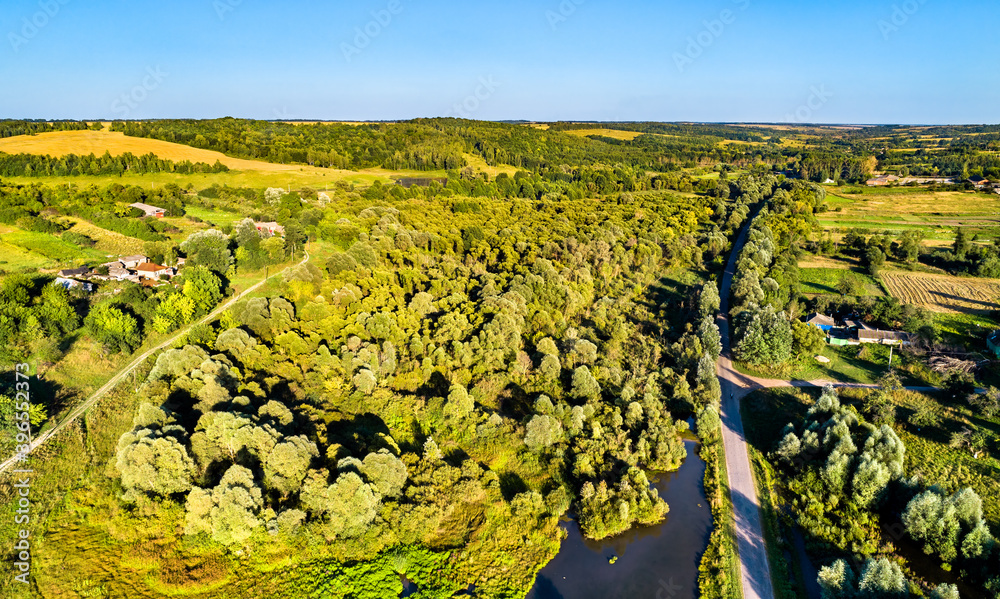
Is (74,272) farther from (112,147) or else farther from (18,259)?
(112,147)

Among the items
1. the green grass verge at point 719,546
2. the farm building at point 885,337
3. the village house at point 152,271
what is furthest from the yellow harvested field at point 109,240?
the farm building at point 885,337

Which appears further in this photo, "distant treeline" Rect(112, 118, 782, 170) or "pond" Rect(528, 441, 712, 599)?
"distant treeline" Rect(112, 118, 782, 170)

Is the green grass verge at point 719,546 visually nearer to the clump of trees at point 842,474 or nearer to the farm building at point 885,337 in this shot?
the clump of trees at point 842,474

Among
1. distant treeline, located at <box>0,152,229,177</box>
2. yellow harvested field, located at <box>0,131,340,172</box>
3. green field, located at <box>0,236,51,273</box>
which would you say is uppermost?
yellow harvested field, located at <box>0,131,340,172</box>

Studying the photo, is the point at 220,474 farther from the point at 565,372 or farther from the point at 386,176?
the point at 386,176

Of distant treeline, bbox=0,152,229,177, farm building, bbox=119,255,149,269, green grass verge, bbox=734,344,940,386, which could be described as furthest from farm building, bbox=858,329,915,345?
distant treeline, bbox=0,152,229,177

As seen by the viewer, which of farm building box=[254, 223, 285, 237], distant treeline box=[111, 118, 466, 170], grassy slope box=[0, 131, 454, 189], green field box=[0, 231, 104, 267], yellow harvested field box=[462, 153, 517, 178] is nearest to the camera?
green field box=[0, 231, 104, 267]

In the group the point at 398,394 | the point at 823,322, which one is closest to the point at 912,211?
the point at 823,322

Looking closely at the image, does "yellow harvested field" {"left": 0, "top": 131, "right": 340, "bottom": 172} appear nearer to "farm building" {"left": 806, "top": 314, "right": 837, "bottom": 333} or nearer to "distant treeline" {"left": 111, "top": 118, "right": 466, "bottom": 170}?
"distant treeline" {"left": 111, "top": 118, "right": 466, "bottom": 170}
